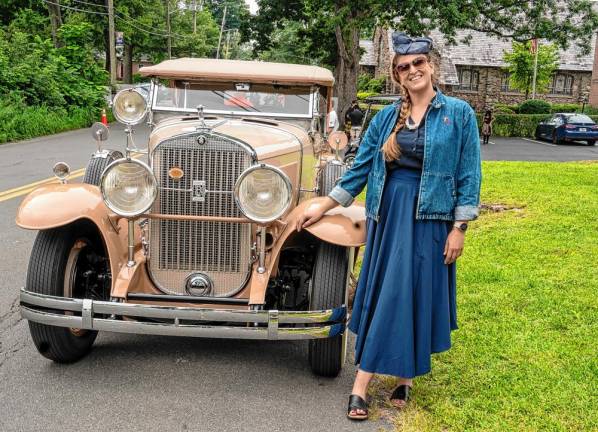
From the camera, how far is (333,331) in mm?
3922

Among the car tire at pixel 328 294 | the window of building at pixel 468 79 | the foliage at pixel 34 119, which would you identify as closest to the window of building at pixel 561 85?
the window of building at pixel 468 79

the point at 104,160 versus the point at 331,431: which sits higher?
the point at 104,160

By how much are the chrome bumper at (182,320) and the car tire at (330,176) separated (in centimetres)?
193

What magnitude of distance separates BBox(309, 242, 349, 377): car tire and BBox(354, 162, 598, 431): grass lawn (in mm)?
317

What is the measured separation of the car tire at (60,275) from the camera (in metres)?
4.12

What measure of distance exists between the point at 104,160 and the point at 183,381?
2637 mm

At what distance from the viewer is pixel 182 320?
12.6 ft

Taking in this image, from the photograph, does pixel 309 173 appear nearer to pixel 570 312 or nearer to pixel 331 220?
pixel 331 220

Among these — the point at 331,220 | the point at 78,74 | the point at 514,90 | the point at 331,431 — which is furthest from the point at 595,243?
the point at 514,90

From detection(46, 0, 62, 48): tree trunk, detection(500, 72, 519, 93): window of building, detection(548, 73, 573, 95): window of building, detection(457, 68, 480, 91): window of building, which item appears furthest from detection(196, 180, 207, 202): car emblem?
detection(548, 73, 573, 95): window of building

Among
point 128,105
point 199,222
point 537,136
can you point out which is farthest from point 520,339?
point 537,136

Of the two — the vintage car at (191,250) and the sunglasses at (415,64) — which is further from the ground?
the sunglasses at (415,64)

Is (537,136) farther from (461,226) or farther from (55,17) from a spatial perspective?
(461,226)

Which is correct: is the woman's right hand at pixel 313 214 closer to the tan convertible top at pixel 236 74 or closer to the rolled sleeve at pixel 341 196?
the rolled sleeve at pixel 341 196
